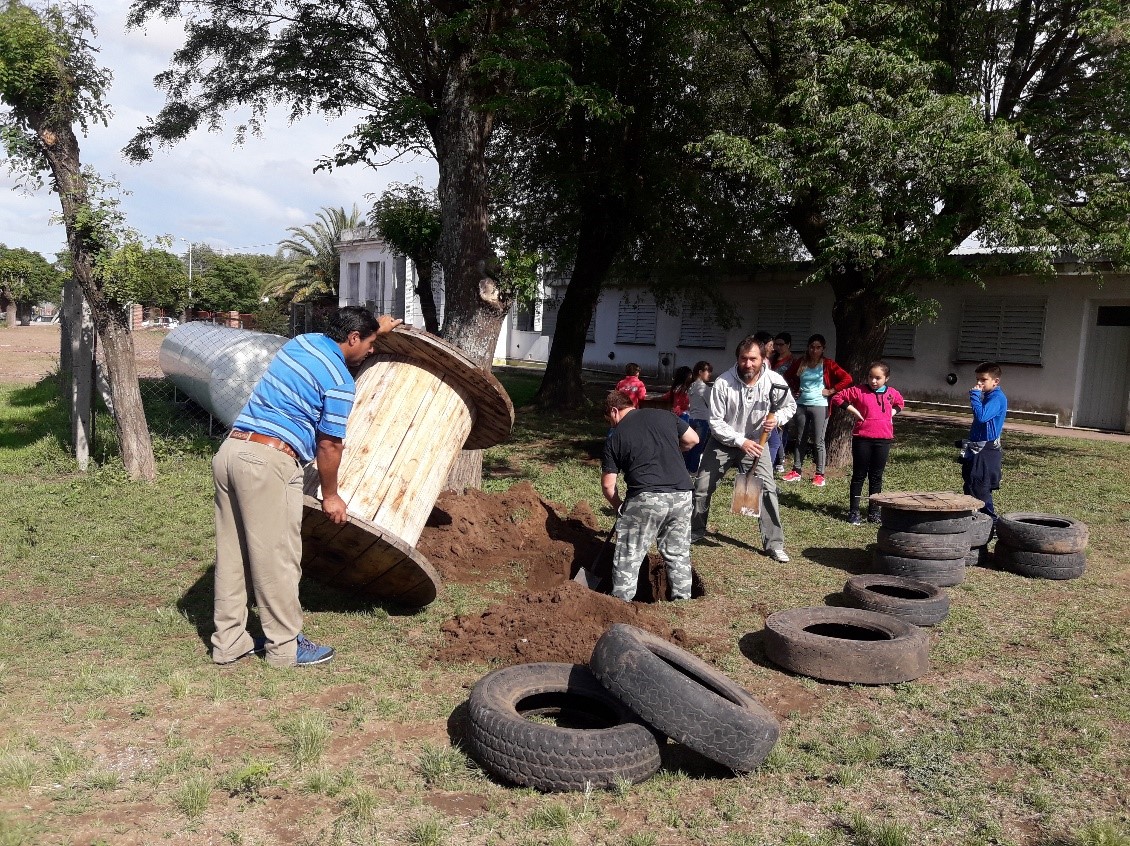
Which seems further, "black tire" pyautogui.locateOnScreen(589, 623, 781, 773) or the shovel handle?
the shovel handle

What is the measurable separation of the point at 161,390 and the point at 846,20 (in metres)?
13.1

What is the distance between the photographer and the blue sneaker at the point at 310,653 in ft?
17.0

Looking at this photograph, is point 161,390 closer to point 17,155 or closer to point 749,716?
point 17,155

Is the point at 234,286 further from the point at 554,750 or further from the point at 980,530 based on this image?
the point at 554,750

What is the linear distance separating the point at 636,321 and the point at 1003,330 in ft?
42.3

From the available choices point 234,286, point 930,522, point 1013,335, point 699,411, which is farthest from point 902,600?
point 234,286

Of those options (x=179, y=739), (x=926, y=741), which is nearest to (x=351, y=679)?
(x=179, y=739)

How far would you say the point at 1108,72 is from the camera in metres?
11.7

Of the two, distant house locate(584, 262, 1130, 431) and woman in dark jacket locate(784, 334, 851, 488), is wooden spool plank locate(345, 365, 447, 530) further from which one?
distant house locate(584, 262, 1130, 431)

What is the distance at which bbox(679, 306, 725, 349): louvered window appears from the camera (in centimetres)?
2658

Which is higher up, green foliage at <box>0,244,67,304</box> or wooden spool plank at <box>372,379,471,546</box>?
green foliage at <box>0,244,67,304</box>

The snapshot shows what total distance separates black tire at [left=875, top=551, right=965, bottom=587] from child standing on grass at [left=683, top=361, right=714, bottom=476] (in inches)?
98.7

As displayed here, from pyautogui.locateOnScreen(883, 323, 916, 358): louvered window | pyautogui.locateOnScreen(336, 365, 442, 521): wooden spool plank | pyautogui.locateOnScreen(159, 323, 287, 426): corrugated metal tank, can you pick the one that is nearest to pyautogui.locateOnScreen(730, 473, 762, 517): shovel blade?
pyautogui.locateOnScreen(336, 365, 442, 521): wooden spool plank

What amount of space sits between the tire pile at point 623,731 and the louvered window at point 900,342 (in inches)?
755
